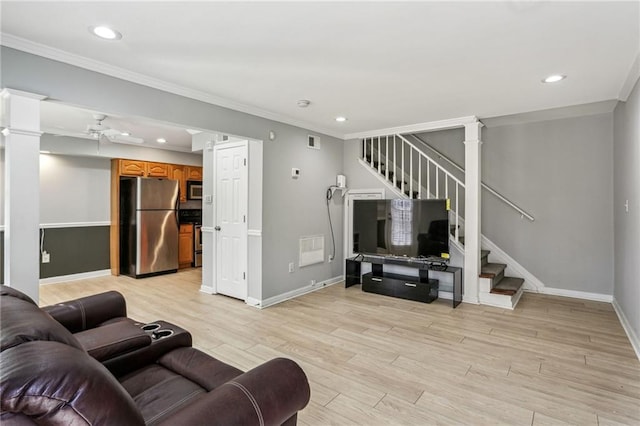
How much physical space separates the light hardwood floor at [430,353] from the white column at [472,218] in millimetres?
301

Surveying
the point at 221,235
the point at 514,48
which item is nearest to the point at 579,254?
the point at 514,48

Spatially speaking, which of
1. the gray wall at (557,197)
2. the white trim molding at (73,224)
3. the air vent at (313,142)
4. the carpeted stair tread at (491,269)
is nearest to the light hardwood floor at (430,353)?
the carpeted stair tread at (491,269)

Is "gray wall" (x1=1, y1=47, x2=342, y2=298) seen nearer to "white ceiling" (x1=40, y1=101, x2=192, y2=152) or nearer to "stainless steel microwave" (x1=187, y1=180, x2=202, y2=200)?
"white ceiling" (x1=40, y1=101, x2=192, y2=152)

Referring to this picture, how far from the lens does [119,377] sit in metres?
1.69

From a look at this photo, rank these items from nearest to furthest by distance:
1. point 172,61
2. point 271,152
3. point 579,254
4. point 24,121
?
point 24,121, point 172,61, point 271,152, point 579,254

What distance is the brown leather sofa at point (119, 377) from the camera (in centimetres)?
86

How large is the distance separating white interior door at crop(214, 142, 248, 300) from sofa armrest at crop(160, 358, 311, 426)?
10.3 ft

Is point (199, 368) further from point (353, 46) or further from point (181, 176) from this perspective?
point (181, 176)

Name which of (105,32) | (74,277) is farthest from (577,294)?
(74,277)

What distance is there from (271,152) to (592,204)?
4422 mm

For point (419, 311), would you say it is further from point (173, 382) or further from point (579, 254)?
point (173, 382)

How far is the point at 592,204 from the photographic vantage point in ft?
14.8

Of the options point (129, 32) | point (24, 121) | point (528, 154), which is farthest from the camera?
point (528, 154)

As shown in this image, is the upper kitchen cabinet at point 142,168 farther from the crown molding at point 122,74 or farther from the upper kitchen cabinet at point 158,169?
the crown molding at point 122,74
